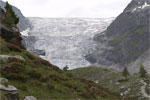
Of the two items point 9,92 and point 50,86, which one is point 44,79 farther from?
point 9,92

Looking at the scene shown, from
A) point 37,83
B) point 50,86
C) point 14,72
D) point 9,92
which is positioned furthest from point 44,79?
point 9,92

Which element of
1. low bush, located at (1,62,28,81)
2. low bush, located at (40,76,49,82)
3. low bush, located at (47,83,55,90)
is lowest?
low bush, located at (47,83,55,90)

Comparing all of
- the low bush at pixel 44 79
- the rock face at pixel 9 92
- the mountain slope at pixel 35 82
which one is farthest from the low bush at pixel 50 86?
the rock face at pixel 9 92

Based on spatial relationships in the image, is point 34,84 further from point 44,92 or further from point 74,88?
point 74,88

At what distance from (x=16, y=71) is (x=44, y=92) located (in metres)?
3.83

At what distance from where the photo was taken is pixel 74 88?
→ 33.3 m

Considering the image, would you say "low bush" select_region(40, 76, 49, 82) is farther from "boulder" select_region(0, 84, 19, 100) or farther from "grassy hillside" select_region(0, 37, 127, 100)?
"boulder" select_region(0, 84, 19, 100)

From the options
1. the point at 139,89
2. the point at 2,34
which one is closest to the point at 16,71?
the point at 2,34

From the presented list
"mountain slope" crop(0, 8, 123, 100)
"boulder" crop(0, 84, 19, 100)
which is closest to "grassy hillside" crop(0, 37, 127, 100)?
"mountain slope" crop(0, 8, 123, 100)

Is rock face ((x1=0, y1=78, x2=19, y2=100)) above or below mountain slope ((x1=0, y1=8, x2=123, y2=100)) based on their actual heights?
above

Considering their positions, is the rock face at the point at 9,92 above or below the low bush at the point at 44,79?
above

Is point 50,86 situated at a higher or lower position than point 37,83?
lower

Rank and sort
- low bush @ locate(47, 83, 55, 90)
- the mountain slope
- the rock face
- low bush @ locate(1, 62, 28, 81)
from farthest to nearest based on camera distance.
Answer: low bush @ locate(47, 83, 55, 90) → low bush @ locate(1, 62, 28, 81) → the mountain slope → the rock face

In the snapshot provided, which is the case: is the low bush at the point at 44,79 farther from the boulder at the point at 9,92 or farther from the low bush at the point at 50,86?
the boulder at the point at 9,92
